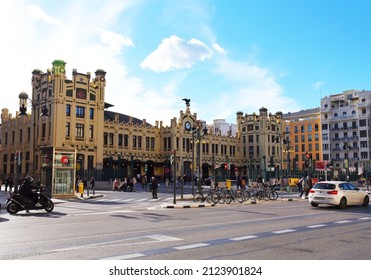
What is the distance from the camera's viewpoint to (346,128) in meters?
94.8

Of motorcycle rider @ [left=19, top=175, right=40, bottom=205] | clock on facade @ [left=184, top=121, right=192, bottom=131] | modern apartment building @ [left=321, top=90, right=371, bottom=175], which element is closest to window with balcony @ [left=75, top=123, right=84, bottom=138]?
clock on facade @ [left=184, top=121, right=192, bottom=131]

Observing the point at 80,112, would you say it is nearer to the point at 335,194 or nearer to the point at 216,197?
the point at 216,197

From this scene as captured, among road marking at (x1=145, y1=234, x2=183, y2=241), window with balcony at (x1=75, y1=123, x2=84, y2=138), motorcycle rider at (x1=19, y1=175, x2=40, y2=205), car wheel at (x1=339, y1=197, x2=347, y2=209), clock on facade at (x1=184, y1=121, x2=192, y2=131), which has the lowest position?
road marking at (x1=145, y1=234, x2=183, y2=241)

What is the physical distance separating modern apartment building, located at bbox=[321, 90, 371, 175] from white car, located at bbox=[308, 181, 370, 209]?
71059 mm

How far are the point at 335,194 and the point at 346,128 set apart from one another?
8211 centimetres

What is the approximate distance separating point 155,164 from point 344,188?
47.5m

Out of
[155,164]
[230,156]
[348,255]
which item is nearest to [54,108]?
[155,164]

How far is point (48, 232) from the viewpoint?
11.3 m

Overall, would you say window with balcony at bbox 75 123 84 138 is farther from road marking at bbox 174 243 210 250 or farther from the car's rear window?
road marking at bbox 174 243 210 250

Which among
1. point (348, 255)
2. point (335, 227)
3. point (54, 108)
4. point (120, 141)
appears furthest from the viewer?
point (120, 141)

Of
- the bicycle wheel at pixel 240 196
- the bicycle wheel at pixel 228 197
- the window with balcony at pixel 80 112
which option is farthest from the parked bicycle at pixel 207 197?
the window with balcony at pixel 80 112

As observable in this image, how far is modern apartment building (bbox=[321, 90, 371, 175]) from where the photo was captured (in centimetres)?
9031

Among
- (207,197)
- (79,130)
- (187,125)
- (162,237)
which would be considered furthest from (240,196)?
(187,125)

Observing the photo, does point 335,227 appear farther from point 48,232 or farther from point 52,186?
point 52,186
